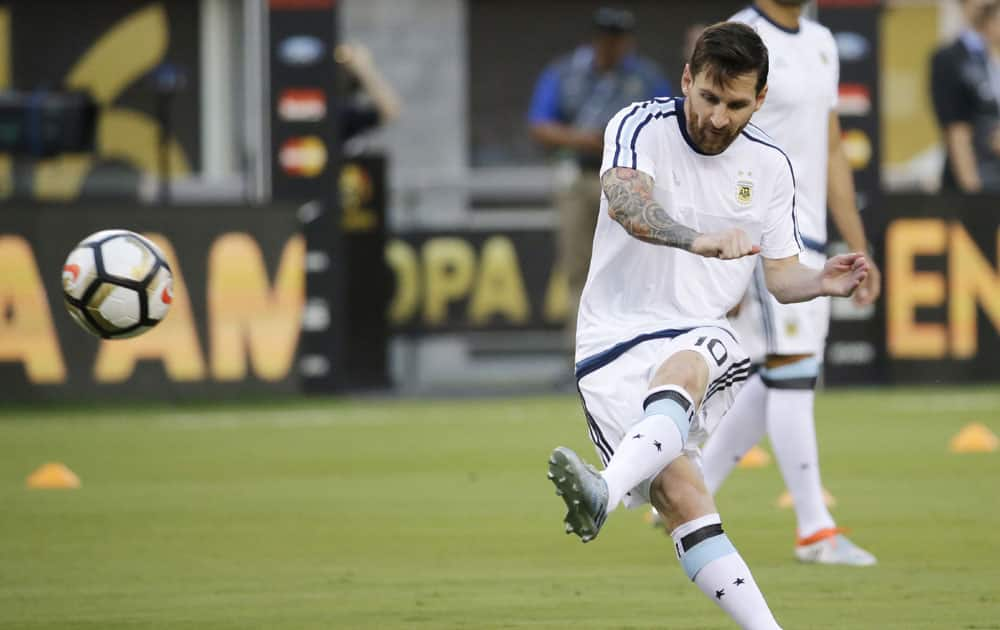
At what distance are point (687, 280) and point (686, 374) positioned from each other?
1.32ft

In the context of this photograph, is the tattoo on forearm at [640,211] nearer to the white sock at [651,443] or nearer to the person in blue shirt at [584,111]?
the white sock at [651,443]

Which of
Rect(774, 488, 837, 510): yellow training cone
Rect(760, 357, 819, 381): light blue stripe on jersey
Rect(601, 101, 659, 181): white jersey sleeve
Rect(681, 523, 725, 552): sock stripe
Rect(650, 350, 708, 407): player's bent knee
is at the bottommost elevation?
Rect(774, 488, 837, 510): yellow training cone

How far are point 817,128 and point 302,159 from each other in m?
7.51

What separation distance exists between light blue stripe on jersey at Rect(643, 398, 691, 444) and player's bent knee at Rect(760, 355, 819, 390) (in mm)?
2430

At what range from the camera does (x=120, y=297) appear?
732 cm

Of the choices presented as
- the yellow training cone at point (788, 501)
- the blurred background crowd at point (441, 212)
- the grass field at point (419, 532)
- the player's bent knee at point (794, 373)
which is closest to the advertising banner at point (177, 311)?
the blurred background crowd at point (441, 212)

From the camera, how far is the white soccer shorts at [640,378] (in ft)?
18.6

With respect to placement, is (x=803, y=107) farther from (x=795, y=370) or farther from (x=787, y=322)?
(x=795, y=370)

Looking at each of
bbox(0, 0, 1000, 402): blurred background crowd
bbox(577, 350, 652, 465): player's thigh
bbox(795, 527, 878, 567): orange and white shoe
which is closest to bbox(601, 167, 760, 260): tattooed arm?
bbox(577, 350, 652, 465): player's thigh

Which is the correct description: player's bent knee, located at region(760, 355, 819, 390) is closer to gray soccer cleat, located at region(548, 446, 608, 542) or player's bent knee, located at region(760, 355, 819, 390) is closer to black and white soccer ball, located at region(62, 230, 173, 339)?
black and white soccer ball, located at region(62, 230, 173, 339)

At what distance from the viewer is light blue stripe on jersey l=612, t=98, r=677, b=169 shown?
18.7 feet

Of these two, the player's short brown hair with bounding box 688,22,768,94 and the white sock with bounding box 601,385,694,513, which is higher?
the player's short brown hair with bounding box 688,22,768,94

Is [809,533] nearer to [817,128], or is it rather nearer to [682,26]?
[817,128]

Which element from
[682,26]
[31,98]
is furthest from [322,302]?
[682,26]
